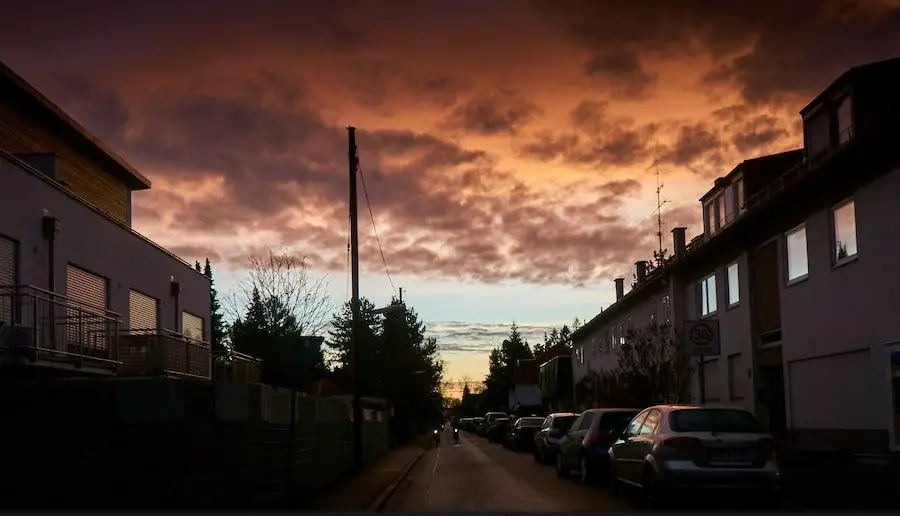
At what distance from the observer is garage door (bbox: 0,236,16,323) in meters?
17.0

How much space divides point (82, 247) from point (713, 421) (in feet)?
45.5

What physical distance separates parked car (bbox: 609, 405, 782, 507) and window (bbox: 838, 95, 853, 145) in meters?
10.2

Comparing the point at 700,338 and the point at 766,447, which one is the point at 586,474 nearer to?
the point at 700,338

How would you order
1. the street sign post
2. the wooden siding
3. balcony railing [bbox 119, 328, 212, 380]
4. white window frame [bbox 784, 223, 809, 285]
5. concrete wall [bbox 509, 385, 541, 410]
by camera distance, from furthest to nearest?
concrete wall [bbox 509, 385, 541, 410] < the wooden siding < white window frame [bbox 784, 223, 809, 285] < the street sign post < balcony railing [bbox 119, 328, 212, 380]

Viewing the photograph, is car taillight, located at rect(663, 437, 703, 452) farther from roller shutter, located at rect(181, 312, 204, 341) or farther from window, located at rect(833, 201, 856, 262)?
roller shutter, located at rect(181, 312, 204, 341)

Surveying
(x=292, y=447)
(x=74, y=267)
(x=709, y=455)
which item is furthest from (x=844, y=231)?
(x=74, y=267)

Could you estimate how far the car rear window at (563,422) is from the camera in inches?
1140

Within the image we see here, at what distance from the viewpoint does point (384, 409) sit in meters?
46.2

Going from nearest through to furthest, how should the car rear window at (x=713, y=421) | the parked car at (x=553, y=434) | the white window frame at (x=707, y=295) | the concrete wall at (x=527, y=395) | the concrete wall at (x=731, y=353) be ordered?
the car rear window at (x=713, y=421) < the concrete wall at (x=731, y=353) < the parked car at (x=553, y=434) < the white window frame at (x=707, y=295) < the concrete wall at (x=527, y=395)

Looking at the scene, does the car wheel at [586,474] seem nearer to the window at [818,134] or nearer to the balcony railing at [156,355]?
the balcony railing at [156,355]

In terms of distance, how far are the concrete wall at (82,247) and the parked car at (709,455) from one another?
11871 millimetres

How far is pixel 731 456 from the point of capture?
14117mm

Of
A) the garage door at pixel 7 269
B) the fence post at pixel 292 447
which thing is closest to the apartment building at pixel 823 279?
the fence post at pixel 292 447

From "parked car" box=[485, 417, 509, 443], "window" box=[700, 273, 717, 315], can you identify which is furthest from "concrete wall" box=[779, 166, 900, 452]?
"parked car" box=[485, 417, 509, 443]
